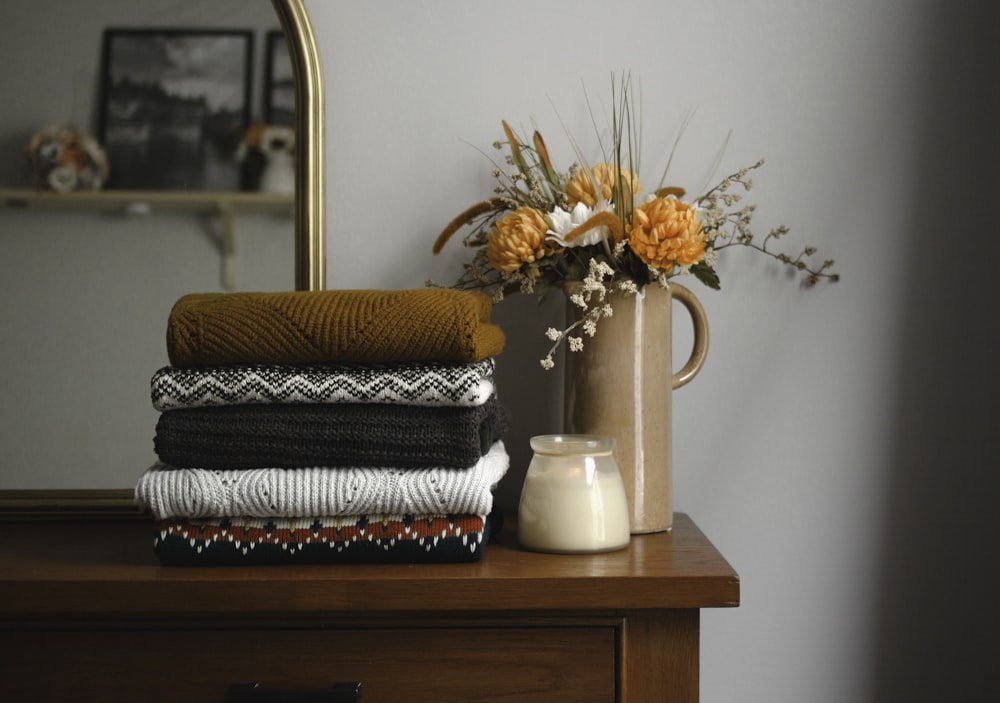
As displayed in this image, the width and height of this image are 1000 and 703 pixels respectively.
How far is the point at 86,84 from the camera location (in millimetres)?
1239

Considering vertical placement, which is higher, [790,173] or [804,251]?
[790,173]

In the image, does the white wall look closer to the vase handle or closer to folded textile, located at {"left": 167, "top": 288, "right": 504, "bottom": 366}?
the vase handle

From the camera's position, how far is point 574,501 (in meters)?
0.97

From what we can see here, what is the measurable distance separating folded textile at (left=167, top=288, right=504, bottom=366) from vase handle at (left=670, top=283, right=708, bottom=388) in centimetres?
33

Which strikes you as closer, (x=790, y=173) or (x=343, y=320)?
(x=343, y=320)

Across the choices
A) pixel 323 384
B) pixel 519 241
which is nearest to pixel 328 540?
pixel 323 384

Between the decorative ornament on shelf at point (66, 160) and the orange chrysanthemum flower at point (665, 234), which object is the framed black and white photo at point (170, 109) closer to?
the decorative ornament on shelf at point (66, 160)

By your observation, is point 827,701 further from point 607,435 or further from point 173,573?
point 173,573

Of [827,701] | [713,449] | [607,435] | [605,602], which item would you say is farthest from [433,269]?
[827,701]

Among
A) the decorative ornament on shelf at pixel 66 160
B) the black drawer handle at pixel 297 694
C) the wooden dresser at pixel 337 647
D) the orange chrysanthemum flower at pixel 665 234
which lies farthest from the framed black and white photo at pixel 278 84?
the black drawer handle at pixel 297 694

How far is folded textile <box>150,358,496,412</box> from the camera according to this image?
917 mm

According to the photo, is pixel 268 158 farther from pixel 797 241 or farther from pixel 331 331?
pixel 797 241

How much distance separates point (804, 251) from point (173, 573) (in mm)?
895

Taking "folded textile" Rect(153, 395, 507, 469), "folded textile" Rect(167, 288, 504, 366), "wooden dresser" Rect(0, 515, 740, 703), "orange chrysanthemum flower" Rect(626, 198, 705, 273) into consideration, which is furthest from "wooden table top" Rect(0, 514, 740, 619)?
"orange chrysanthemum flower" Rect(626, 198, 705, 273)
